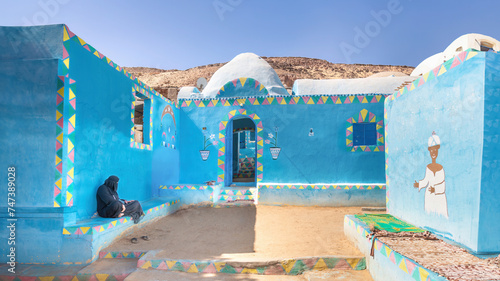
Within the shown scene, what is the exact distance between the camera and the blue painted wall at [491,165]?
9.61ft

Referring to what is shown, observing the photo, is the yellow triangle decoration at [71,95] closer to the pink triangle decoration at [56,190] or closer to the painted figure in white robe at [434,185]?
the pink triangle decoration at [56,190]

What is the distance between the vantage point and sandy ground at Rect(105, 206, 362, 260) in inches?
172

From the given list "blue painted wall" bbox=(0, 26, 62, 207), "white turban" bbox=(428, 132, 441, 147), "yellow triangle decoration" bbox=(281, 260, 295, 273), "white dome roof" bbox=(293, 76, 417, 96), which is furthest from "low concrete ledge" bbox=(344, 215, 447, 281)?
"white dome roof" bbox=(293, 76, 417, 96)

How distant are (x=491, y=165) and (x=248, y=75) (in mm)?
8946

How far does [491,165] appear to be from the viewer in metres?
2.95

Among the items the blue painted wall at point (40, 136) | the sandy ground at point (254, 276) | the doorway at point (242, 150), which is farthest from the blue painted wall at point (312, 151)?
the sandy ground at point (254, 276)

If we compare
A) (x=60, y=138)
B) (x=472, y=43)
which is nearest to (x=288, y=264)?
(x=60, y=138)

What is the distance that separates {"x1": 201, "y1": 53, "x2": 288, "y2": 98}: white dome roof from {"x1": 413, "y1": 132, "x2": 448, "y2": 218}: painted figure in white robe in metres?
6.96

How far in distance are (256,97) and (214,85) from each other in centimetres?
308

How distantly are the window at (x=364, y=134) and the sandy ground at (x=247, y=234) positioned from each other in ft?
6.68

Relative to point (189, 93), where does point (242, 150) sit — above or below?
below

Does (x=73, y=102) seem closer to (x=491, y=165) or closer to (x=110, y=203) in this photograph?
(x=110, y=203)

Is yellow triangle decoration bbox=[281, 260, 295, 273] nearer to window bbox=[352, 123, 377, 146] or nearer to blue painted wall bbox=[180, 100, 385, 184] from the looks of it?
blue painted wall bbox=[180, 100, 385, 184]

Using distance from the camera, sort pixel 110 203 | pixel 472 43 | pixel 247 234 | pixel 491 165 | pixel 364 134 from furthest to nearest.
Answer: pixel 472 43, pixel 364 134, pixel 247 234, pixel 110 203, pixel 491 165
